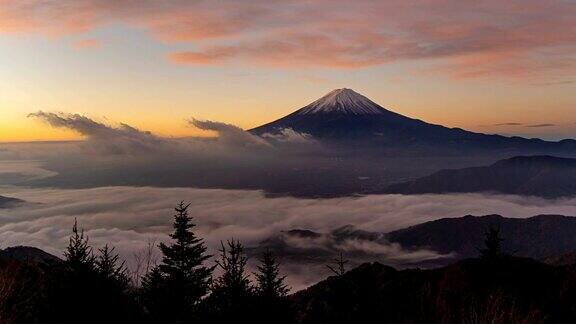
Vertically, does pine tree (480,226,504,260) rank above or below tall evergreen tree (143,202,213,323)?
below

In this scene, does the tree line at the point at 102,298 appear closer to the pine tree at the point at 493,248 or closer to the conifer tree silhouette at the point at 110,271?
the conifer tree silhouette at the point at 110,271

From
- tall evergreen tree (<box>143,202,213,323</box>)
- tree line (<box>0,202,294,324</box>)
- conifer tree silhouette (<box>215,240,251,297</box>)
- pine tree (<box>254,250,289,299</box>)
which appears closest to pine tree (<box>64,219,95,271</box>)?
tree line (<box>0,202,294,324</box>)

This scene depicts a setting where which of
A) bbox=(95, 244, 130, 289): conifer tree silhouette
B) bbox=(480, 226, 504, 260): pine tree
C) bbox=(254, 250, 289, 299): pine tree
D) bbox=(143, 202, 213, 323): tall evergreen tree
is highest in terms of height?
bbox=(95, 244, 130, 289): conifer tree silhouette

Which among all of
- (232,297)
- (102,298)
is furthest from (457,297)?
(102,298)

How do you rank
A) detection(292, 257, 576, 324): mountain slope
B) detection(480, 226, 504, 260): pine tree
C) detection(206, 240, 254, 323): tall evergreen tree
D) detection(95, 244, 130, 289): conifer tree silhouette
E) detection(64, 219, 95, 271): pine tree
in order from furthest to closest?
detection(480, 226, 504, 260): pine tree, detection(206, 240, 254, 323): tall evergreen tree, detection(95, 244, 130, 289): conifer tree silhouette, detection(64, 219, 95, 271): pine tree, detection(292, 257, 576, 324): mountain slope

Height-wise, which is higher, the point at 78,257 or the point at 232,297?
the point at 78,257

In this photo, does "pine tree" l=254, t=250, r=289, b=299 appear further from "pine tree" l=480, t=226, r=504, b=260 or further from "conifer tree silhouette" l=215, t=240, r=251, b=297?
"pine tree" l=480, t=226, r=504, b=260

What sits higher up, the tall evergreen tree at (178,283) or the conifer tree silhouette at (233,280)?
the conifer tree silhouette at (233,280)

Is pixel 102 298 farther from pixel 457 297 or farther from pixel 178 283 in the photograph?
pixel 178 283

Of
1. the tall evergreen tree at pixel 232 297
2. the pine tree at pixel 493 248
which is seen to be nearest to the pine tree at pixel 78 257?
the tall evergreen tree at pixel 232 297
